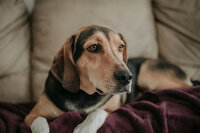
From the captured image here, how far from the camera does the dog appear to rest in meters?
1.44

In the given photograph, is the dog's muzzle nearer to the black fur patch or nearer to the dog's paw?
the black fur patch

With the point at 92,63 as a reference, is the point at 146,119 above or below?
below

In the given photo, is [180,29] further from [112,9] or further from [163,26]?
[112,9]

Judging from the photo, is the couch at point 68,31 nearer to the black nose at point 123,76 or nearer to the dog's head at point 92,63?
the dog's head at point 92,63

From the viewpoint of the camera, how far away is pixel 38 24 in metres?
2.46

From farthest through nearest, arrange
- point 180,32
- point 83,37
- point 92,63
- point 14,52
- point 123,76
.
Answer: point 180,32 < point 14,52 < point 83,37 < point 92,63 < point 123,76

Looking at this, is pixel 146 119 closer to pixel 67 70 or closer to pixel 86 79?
pixel 86 79

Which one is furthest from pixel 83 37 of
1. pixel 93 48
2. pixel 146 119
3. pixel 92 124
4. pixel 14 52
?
pixel 14 52

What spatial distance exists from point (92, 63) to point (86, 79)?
0.19 metres

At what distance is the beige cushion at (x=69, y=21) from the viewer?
2414 mm

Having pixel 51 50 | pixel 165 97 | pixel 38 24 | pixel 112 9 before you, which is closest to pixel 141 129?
Result: pixel 165 97

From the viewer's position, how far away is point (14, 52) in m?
2.38

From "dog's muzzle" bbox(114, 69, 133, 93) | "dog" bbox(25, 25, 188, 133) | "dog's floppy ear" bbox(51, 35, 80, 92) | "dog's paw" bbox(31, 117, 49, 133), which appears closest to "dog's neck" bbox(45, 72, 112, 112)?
→ "dog" bbox(25, 25, 188, 133)

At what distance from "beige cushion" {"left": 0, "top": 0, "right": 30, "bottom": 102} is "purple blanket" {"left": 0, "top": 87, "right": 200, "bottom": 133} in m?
0.64
